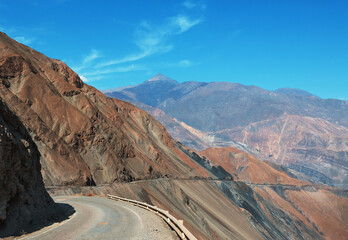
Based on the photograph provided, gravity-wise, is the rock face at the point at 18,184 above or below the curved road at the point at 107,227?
above

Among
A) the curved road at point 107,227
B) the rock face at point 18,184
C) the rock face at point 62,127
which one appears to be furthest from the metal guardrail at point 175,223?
the rock face at point 62,127

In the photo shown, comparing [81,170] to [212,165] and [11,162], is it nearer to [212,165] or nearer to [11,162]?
[11,162]

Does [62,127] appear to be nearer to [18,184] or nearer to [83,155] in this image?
[83,155]

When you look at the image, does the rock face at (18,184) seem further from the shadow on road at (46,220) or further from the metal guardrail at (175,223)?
the metal guardrail at (175,223)

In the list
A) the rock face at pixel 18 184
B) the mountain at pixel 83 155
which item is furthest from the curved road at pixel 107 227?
the mountain at pixel 83 155

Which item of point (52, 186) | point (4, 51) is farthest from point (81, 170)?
point (4, 51)

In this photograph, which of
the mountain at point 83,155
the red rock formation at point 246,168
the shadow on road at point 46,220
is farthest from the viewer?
the red rock formation at point 246,168

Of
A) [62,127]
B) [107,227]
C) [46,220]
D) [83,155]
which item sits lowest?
[107,227]

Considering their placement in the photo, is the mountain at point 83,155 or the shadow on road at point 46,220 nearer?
the shadow on road at point 46,220

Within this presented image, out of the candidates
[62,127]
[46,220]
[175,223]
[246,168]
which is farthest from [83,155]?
[246,168]

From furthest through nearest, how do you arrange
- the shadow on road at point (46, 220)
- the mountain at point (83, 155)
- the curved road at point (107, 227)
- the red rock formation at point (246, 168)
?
1. the red rock formation at point (246, 168)
2. the mountain at point (83, 155)
3. the curved road at point (107, 227)
4. the shadow on road at point (46, 220)
